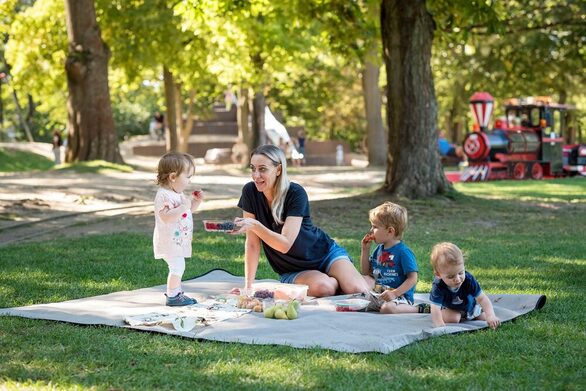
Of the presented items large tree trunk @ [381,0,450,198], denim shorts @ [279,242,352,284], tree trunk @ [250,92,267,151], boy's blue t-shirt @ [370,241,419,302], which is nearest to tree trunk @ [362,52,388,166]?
tree trunk @ [250,92,267,151]

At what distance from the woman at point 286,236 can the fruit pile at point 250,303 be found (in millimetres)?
447

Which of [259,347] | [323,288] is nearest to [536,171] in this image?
[323,288]

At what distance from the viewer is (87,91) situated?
993 inches

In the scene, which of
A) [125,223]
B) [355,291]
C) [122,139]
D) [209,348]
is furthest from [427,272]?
[122,139]

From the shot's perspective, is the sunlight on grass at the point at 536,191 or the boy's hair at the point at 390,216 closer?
the boy's hair at the point at 390,216

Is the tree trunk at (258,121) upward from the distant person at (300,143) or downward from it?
upward

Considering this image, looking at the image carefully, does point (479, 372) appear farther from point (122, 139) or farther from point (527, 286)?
point (122, 139)

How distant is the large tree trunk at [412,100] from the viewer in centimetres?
1533

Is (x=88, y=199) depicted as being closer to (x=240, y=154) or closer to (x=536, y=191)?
(x=536, y=191)

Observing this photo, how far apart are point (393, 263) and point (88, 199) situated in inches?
474

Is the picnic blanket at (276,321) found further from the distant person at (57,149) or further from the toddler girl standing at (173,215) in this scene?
the distant person at (57,149)

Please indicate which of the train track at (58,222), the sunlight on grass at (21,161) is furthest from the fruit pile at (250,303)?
the sunlight on grass at (21,161)

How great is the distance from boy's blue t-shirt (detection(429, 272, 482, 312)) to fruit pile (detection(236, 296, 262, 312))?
1313 millimetres

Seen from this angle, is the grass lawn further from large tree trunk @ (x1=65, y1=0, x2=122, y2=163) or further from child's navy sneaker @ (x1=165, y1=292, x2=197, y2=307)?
large tree trunk @ (x1=65, y1=0, x2=122, y2=163)
